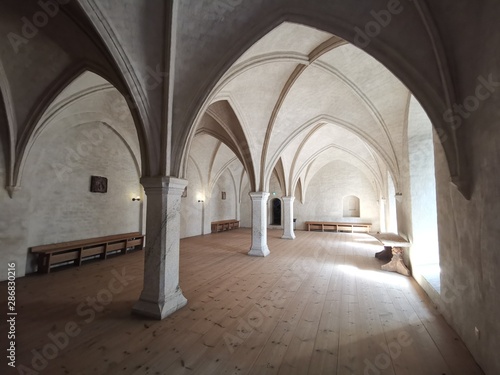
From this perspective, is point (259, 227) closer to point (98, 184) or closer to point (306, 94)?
point (306, 94)

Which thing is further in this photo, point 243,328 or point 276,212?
point 276,212

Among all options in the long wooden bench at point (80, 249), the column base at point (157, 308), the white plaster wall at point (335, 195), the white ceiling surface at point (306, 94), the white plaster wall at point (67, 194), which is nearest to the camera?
the column base at point (157, 308)

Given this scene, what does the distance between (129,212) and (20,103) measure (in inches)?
174

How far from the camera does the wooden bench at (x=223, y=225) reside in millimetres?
13541

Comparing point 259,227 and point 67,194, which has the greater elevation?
point 67,194

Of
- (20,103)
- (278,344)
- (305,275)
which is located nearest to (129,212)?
(20,103)

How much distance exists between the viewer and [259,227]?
766 cm

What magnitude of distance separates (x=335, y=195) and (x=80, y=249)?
13706 mm

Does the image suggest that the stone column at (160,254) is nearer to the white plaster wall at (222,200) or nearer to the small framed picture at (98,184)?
the small framed picture at (98,184)

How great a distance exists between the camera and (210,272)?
5586mm

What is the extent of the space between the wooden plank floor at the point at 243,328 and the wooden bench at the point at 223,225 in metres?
8.08

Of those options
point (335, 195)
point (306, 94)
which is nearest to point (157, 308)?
point (306, 94)

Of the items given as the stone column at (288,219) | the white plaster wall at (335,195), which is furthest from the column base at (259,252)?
the white plaster wall at (335,195)

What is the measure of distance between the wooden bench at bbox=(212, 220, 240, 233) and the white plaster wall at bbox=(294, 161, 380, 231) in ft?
14.4
